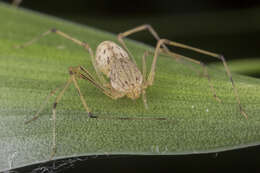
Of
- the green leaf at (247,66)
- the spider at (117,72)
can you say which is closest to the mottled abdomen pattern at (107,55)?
the spider at (117,72)

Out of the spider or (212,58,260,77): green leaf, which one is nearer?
the spider

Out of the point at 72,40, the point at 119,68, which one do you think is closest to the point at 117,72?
the point at 119,68

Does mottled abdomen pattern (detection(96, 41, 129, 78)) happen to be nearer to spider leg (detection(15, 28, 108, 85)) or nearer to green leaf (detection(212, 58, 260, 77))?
spider leg (detection(15, 28, 108, 85))

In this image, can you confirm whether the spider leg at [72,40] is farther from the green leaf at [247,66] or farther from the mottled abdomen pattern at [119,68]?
the green leaf at [247,66]

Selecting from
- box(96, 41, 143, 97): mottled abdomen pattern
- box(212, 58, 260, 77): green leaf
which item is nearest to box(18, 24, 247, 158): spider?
box(96, 41, 143, 97): mottled abdomen pattern

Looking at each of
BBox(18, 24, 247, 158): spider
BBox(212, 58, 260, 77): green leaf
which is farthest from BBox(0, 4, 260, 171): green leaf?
BBox(212, 58, 260, 77): green leaf

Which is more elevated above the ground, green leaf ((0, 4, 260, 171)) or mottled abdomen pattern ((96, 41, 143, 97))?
mottled abdomen pattern ((96, 41, 143, 97))

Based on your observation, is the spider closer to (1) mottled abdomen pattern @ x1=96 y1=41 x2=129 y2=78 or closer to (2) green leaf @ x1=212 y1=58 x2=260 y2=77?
(1) mottled abdomen pattern @ x1=96 y1=41 x2=129 y2=78

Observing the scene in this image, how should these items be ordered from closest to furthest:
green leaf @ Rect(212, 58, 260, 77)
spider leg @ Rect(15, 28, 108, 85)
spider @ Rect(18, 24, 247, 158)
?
spider @ Rect(18, 24, 247, 158), spider leg @ Rect(15, 28, 108, 85), green leaf @ Rect(212, 58, 260, 77)

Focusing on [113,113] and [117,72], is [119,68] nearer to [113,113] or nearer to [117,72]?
[117,72]

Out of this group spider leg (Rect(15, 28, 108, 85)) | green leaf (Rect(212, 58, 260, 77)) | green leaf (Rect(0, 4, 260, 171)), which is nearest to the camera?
green leaf (Rect(0, 4, 260, 171))
